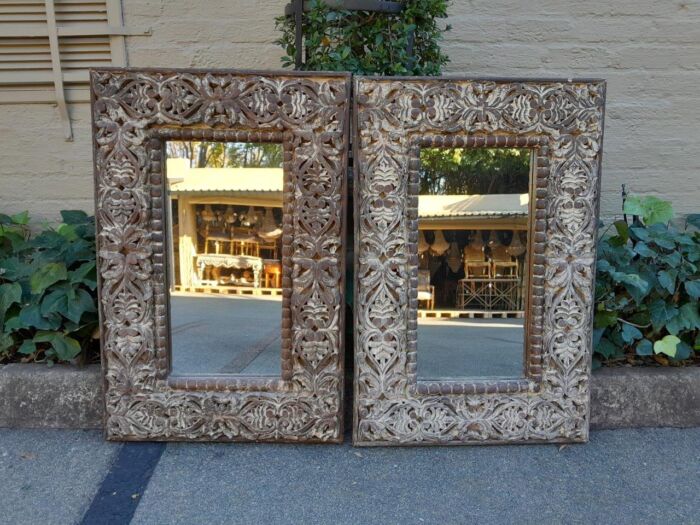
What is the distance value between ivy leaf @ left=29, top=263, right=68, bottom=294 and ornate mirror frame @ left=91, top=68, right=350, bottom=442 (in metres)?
0.32

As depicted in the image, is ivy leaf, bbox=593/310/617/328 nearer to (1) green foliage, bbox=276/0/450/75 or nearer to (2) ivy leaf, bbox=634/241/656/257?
(2) ivy leaf, bbox=634/241/656/257

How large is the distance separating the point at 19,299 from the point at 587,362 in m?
2.65

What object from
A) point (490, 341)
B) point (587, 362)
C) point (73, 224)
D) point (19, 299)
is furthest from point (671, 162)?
point (19, 299)

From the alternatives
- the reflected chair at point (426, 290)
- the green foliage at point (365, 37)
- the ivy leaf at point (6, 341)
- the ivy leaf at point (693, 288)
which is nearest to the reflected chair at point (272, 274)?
the reflected chair at point (426, 290)

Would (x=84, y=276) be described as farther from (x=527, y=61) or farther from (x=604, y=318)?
(x=527, y=61)

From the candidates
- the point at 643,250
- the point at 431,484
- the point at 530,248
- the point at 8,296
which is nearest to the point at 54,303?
the point at 8,296

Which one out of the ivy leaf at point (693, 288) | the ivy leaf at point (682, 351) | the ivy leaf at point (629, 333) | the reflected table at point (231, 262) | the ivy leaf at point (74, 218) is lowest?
A: the ivy leaf at point (682, 351)

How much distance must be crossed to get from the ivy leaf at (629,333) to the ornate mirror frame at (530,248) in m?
0.31

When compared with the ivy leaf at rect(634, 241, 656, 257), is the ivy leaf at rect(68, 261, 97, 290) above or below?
below

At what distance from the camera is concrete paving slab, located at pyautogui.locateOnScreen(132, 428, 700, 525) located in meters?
1.82

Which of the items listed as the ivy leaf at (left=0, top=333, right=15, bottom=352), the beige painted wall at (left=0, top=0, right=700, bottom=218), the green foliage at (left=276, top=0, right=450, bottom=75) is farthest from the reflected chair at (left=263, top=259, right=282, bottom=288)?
the beige painted wall at (left=0, top=0, right=700, bottom=218)

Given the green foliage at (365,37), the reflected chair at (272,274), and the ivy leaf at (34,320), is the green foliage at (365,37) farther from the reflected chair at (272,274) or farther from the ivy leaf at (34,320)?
the ivy leaf at (34,320)

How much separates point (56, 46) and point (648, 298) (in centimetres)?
364

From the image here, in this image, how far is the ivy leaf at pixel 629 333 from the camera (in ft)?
7.99
